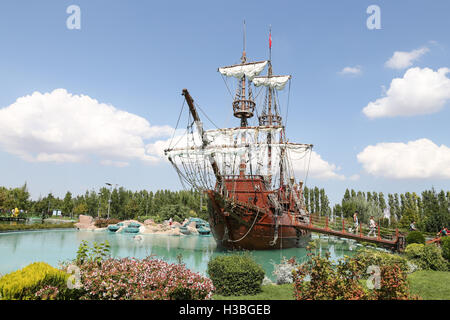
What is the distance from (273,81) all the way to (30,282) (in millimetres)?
30824

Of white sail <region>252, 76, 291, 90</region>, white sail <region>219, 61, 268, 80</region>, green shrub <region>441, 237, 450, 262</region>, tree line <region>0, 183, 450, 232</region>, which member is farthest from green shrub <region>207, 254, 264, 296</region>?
tree line <region>0, 183, 450, 232</region>

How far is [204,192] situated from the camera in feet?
62.1

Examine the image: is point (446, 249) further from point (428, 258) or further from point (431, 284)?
point (431, 284)

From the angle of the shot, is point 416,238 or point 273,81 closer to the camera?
point 416,238

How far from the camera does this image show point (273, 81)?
103 ft

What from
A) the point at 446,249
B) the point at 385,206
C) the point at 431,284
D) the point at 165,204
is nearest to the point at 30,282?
the point at 431,284

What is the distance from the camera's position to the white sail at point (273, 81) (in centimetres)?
3100

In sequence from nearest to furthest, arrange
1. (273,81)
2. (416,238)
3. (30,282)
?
(30,282) < (416,238) < (273,81)

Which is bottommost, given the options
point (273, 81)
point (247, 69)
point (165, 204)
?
point (165, 204)

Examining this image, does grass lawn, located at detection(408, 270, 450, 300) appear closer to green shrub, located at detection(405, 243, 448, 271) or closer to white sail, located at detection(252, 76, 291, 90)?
green shrub, located at detection(405, 243, 448, 271)

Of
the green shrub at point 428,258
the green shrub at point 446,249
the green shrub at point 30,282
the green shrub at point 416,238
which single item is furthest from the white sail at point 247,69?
the green shrub at point 30,282
